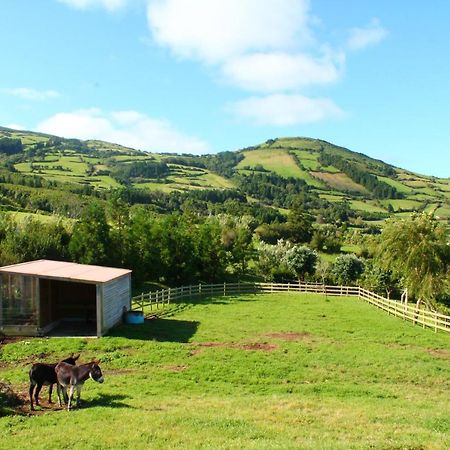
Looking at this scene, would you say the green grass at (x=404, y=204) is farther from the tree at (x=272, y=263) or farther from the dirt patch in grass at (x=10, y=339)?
the dirt patch in grass at (x=10, y=339)

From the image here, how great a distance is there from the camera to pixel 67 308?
25.2m

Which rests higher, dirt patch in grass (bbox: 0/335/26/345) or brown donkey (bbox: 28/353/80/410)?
brown donkey (bbox: 28/353/80/410)

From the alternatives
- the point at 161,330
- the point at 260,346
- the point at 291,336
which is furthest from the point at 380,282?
the point at 260,346

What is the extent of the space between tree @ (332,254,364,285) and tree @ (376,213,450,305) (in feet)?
62.2

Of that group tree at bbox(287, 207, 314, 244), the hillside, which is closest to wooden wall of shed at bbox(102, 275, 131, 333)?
tree at bbox(287, 207, 314, 244)

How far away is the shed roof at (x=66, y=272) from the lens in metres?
21.2

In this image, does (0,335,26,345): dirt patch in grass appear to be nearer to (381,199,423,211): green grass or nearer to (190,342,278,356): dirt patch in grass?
(190,342,278,356): dirt patch in grass

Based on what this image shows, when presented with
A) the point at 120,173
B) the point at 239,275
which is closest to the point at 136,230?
the point at 239,275

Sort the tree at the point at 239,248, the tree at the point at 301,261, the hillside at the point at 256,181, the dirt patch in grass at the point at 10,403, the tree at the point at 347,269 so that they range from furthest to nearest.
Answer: the hillside at the point at 256,181
the tree at the point at 301,261
the tree at the point at 239,248
the tree at the point at 347,269
the dirt patch in grass at the point at 10,403

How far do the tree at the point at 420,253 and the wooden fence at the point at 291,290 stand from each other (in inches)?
68.2

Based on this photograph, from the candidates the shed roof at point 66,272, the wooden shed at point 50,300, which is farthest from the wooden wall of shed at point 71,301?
the shed roof at point 66,272

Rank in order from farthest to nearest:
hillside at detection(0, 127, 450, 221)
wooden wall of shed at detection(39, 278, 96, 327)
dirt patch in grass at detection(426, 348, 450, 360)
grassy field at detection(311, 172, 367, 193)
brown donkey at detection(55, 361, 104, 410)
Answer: grassy field at detection(311, 172, 367, 193)
hillside at detection(0, 127, 450, 221)
wooden wall of shed at detection(39, 278, 96, 327)
dirt patch in grass at detection(426, 348, 450, 360)
brown donkey at detection(55, 361, 104, 410)

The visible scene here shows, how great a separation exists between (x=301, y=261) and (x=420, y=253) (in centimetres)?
2214

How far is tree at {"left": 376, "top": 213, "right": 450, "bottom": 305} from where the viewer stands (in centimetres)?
3078
